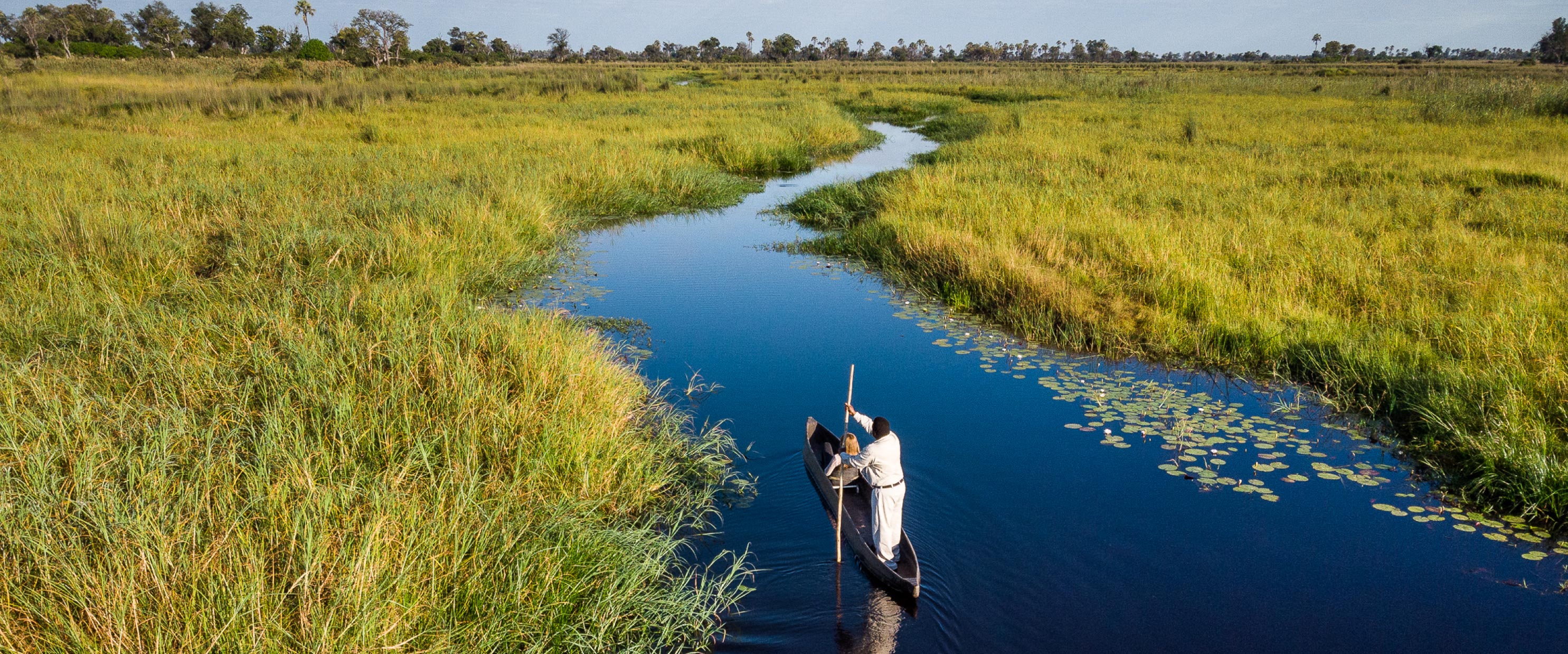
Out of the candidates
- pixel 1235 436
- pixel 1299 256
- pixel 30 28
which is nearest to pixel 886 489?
pixel 1235 436

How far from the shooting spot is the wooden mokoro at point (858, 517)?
4293 millimetres

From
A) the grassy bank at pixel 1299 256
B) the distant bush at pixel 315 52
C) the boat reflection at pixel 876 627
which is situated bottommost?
the boat reflection at pixel 876 627

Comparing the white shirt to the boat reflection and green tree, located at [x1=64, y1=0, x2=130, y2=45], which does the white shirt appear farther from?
green tree, located at [x1=64, y1=0, x2=130, y2=45]

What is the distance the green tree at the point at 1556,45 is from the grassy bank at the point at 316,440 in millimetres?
95060

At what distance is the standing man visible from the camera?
4418 mm

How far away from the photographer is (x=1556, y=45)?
70.8 m

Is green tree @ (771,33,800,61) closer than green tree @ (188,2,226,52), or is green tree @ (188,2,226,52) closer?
green tree @ (188,2,226,52)

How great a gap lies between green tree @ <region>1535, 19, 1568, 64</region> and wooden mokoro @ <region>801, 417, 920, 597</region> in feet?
308

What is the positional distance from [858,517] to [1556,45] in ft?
326

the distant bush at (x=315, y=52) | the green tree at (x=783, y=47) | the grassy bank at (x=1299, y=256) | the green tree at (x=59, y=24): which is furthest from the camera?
the green tree at (x=783, y=47)

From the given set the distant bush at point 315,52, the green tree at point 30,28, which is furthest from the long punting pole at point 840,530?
the green tree at point 30,28

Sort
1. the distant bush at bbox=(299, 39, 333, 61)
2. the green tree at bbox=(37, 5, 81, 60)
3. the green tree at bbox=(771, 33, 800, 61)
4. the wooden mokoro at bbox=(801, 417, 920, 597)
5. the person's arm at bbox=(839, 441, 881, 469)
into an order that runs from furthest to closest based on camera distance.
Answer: the green tree at bbox=(771, 33, 800, 61), the green tree at bbox=(37, 5, 81, 60), the distant bush at bbox=(299, 39, 333, 61), the person's arm at bbox=(839, 441, 881, 469), the wooden mokoro at bbox=(801, 417, 920, 597)

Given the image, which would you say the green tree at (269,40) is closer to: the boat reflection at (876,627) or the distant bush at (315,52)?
the distant bush at (315,52)

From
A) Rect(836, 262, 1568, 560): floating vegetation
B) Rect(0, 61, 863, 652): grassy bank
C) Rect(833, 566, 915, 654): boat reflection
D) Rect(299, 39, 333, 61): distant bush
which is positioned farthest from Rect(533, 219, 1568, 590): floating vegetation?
Rect(299, 39, 333, 61): distant bush
